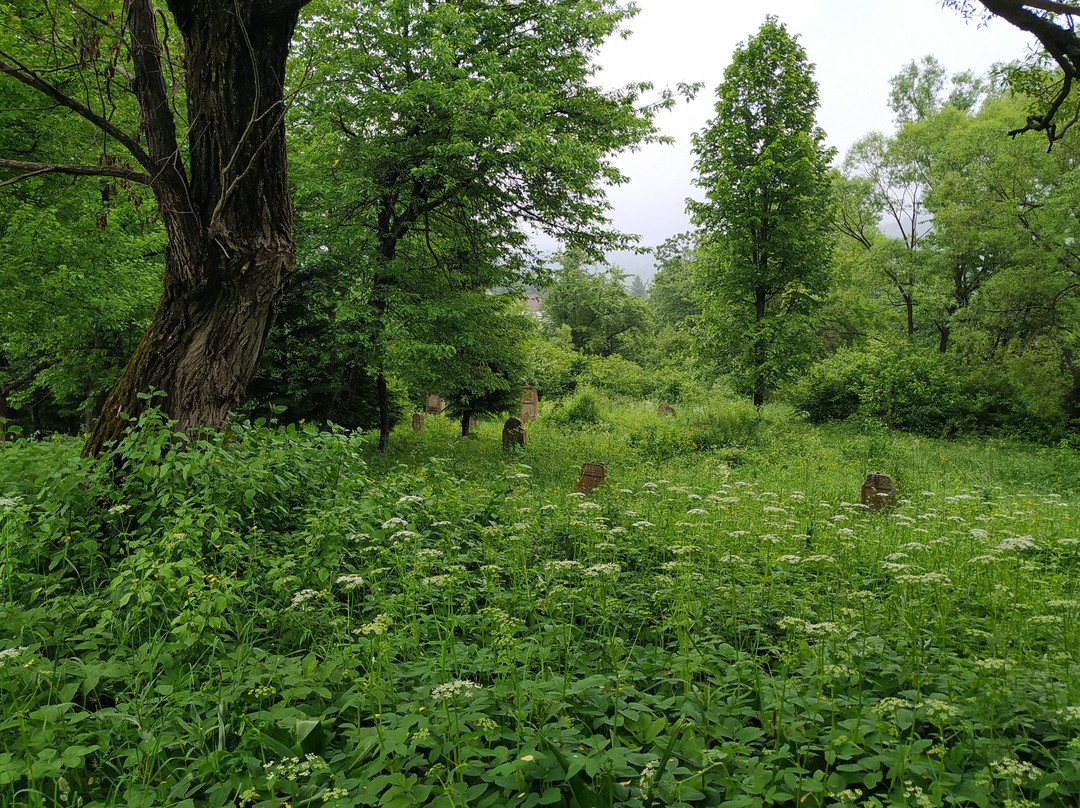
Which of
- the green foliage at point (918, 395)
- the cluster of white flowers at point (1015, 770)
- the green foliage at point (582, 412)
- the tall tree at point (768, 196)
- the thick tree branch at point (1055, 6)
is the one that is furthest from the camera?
the green foliage at point (582, 412)

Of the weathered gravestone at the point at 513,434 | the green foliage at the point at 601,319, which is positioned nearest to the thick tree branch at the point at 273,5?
the weathered gravestone at the point at 513,434

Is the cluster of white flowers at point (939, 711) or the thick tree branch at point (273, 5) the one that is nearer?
the cluster of white flowers at point (939, 711)

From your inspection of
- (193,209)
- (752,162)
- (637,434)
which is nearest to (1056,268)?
(752,162)

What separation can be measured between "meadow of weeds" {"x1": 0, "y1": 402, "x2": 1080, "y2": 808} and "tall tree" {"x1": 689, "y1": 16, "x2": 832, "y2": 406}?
37.0ft

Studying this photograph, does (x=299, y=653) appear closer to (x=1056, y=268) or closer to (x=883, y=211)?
(x=1056, y=268)

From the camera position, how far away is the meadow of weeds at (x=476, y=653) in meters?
2.06

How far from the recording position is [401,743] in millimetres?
2045

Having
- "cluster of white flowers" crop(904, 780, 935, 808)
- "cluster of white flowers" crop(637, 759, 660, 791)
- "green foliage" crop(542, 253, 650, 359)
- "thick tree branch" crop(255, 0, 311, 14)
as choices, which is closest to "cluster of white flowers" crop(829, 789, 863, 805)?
"cluster of white flowers" crop(904, 780, 935, 808)

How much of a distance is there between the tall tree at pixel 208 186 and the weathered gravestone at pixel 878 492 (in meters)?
7.67

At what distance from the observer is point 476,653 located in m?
2.94

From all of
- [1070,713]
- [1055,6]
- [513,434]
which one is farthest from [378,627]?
[513,434]

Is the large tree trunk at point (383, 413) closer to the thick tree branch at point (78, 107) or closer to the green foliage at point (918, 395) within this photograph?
the thick tree branch at point (78, 107)

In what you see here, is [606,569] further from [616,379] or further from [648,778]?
[616,379]

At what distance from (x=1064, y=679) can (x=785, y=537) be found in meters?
2.04
